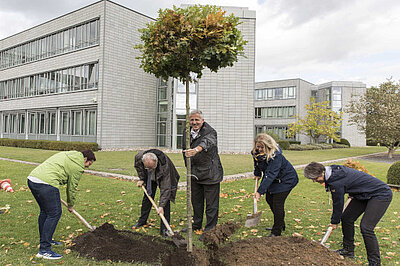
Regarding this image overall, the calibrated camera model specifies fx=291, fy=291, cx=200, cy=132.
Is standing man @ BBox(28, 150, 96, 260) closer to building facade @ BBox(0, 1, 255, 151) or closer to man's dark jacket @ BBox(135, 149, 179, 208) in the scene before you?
man's dark jacket @ BBox(135, 149, 179, 208)

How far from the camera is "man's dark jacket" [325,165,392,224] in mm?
3479

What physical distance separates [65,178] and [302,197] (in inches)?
236

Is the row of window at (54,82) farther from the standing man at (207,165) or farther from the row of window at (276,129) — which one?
the row of window at (276,129)

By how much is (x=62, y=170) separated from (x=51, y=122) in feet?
82.9

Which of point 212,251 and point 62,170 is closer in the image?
point 212,251

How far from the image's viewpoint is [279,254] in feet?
11.2

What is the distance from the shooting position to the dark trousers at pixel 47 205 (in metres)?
3.62

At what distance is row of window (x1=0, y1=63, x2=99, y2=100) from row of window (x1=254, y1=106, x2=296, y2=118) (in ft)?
110

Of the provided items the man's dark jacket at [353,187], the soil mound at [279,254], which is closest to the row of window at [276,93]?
the man's dark jacket at [353,187]

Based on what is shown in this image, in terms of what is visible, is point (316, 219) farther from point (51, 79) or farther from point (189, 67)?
point (51, 79)

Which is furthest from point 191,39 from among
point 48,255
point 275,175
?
point 48,255

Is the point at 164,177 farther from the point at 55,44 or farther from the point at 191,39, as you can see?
the point at 55,44

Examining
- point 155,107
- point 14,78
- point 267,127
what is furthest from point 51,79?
point 267,127

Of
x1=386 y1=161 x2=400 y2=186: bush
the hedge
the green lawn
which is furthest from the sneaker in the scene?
the hedge
